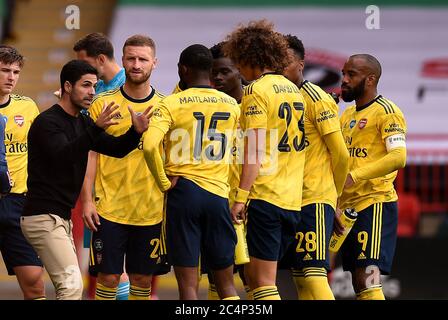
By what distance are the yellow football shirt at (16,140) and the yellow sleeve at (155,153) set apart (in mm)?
2441

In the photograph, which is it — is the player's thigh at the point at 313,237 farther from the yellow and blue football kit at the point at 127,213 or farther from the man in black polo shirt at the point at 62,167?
the man in black polo shirt at the point at 62,167

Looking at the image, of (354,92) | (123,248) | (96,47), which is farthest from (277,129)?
(96,47)

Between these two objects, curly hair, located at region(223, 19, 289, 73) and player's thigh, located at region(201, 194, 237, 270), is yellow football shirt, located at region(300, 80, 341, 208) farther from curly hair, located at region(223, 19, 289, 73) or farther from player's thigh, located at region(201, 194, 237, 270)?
player's thigh, located at region(201, 194, 237, 270)

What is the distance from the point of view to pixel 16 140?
11336mm

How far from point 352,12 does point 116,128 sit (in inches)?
442

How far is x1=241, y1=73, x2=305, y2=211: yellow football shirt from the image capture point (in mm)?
9406

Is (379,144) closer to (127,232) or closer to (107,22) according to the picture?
(127,232)

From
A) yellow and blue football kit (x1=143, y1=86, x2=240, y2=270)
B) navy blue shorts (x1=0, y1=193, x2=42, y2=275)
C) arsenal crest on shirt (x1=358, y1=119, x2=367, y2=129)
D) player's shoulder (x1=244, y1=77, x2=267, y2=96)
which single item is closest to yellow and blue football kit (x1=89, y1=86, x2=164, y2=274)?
navy blue shorts (x1=0, y1=193, x2=42, y2=275)

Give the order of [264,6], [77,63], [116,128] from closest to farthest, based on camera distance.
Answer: [77,63] → [116,128] → [264,6]

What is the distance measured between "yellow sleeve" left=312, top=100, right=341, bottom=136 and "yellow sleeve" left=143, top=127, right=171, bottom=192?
140 centimetres

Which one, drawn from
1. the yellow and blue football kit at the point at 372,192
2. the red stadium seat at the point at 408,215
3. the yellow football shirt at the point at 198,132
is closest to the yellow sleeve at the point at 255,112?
the yellow football shirt at the point at 198,132

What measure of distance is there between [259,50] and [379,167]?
5.00ft

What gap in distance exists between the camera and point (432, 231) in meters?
18.5
